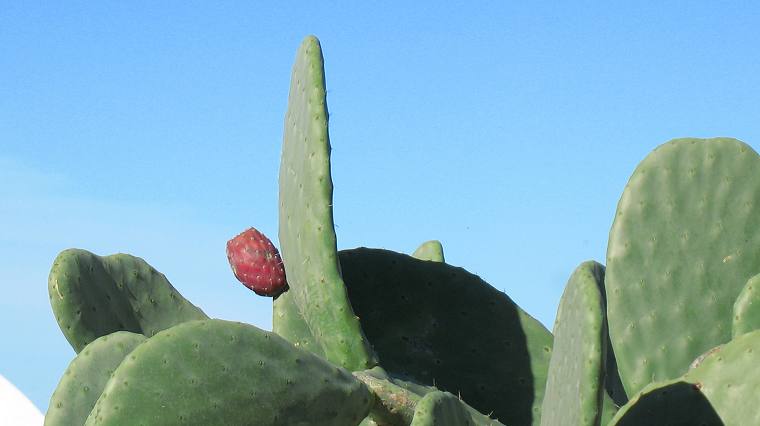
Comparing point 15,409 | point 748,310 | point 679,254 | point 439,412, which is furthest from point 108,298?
point 15,409

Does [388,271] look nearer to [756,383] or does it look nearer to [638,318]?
[638,318]

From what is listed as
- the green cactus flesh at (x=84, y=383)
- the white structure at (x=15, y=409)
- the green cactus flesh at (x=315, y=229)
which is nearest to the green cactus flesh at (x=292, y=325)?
the green cactus flesh at (x=315, y=229)

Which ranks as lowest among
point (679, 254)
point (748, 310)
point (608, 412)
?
point (608, 412)

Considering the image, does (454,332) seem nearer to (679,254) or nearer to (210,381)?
(679,254)

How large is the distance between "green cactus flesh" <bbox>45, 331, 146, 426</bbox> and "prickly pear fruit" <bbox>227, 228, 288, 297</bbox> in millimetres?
693

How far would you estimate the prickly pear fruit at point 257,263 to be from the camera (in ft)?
11.2

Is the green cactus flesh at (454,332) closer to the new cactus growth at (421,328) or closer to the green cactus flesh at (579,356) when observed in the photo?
the new cactus growth at (421,328)

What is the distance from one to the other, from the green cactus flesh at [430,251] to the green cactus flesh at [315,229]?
0.95 meters

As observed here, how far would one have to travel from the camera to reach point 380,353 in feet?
10.7

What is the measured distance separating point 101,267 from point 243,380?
1167 millimetres

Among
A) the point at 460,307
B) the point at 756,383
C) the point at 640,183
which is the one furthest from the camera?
the point at 460,307

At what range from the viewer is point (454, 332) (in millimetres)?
3299

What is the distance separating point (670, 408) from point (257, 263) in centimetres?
145

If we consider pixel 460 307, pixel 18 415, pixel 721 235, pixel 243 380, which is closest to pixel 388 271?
pixel 460 307
